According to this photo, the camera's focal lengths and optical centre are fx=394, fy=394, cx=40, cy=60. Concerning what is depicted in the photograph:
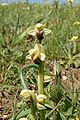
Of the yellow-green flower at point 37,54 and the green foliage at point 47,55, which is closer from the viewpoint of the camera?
the yellow-green flower at point 37,54

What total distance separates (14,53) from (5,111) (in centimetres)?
75

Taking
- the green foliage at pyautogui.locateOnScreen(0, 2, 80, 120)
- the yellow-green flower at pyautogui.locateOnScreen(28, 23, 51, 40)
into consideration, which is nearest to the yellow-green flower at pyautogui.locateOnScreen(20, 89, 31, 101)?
the yellow-green flower at pyautogui.locateOnScreen(28, 23, 51, 40)

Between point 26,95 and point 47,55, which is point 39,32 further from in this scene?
point 47,55

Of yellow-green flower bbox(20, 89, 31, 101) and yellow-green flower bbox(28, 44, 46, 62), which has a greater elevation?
yellow-green flower bbox(28, 44, 46, 62)

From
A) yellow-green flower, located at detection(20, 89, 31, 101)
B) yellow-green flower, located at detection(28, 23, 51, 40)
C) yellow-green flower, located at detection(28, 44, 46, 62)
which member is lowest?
yellow-green flower, located at detection(20, 89, 31, 101)

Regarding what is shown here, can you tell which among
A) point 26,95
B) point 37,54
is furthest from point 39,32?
point 26,95

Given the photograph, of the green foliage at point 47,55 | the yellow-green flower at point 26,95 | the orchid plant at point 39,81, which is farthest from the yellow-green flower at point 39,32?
the green foliage at point 47,55

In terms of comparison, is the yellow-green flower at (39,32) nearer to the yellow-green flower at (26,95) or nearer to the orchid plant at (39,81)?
the orchid plant at (39,81)

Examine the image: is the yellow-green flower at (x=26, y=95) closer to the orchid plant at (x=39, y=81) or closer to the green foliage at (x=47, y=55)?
the orchid plant at (x=39, y=81)

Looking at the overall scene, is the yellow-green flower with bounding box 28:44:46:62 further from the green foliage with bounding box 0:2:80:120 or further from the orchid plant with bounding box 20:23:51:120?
the green foliage with bounding box 0:2:80:120

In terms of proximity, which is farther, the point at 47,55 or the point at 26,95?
the point at 47,55

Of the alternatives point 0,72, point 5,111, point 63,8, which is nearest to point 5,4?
point 63,8

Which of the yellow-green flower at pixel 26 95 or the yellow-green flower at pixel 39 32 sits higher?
the yellow-green flower at pixel 39 32

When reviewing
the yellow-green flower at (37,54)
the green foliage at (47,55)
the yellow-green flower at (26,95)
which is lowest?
the green foliage at (47,55)
